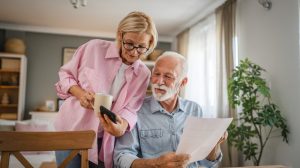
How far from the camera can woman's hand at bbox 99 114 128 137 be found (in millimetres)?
Result: 1075

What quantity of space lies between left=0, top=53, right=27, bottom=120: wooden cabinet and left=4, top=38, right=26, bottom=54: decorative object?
0.10 m

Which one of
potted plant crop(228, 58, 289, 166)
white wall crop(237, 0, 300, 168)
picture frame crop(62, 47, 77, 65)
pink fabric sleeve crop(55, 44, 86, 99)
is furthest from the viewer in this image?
picture frame crop(62, 47, 77, 65)

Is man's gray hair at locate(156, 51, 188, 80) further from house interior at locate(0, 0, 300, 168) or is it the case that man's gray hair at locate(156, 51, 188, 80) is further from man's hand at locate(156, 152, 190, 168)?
house interior at locate(0, 0, 300, 168)

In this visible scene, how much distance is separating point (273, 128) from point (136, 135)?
2129 mm

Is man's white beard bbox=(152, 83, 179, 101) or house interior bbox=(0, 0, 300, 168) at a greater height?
house interior bbox=(0, 0, 300, 168)

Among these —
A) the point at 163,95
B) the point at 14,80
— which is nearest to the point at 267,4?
the point at 163,95

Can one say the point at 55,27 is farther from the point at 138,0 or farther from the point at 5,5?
the point at 138,0

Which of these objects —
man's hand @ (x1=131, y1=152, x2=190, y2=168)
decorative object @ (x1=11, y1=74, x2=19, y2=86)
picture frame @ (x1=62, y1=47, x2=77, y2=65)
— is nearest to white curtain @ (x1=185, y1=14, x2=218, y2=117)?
picture frame @ (x1=62, y1=47, x2=77, y2=65)

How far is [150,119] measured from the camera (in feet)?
4.77

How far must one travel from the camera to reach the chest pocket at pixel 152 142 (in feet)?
4.51

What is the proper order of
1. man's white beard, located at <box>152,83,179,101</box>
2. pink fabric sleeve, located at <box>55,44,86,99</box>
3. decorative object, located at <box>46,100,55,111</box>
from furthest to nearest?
decorative object, located at <box>46,100,55,111</box> → man's white beard, located at <box>152,83,179,101</box> → pink fabric sleeve, located at <box>55,44,86,99</box>

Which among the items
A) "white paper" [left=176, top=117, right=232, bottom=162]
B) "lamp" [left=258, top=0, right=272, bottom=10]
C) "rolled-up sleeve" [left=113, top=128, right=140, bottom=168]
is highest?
"lamp" [left=258, top=0, right=272, bottom=10]

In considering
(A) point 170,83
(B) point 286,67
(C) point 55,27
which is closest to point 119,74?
(A) point 170,83

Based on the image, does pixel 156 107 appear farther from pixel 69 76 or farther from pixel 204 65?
pixel 204 65
